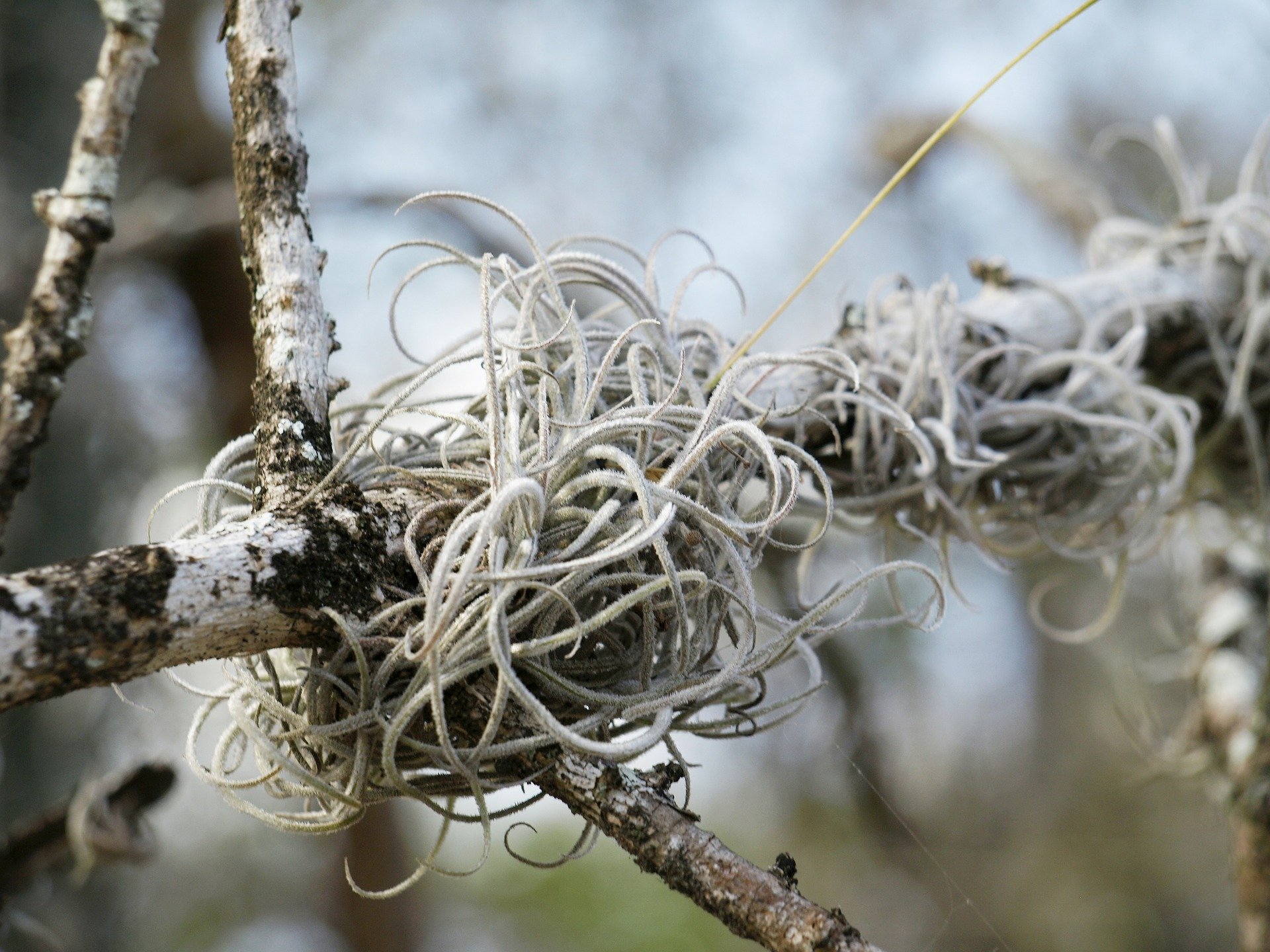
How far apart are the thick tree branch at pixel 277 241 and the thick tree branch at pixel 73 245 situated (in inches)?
3.3

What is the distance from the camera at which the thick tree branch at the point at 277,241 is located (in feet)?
1.18

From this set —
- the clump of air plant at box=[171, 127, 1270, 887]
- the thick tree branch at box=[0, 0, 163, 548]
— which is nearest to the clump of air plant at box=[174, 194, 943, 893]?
the clump of air plant at box=[171, 127, 1270, 887]

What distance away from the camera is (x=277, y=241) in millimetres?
395

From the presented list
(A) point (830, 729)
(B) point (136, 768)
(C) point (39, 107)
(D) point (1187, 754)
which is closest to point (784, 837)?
(A) point (830, 729)

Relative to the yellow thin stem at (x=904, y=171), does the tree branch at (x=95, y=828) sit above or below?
above

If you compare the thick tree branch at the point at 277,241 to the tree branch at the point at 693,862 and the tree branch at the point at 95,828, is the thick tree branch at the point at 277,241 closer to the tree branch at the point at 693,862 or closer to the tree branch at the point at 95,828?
the tree branch at the point at 693,862

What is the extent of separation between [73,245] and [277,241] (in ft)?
0.47

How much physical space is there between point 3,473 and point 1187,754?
2.88 ft

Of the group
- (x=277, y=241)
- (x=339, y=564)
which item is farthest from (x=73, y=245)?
(x=339, y=564)

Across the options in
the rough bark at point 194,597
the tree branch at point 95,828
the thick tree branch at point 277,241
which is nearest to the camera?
the rough bark at point 194,597

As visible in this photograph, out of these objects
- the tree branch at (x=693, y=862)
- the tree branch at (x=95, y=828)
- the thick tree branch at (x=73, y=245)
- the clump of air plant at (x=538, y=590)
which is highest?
the thick tree branch at (x=73, y=245)

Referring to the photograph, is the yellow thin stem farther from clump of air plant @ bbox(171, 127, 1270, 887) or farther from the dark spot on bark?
the dark spot on bark

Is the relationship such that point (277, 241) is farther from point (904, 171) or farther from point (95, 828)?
point (95, 828)

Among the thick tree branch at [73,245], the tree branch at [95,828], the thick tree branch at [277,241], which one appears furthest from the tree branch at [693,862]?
the tree branch at [95,828]
